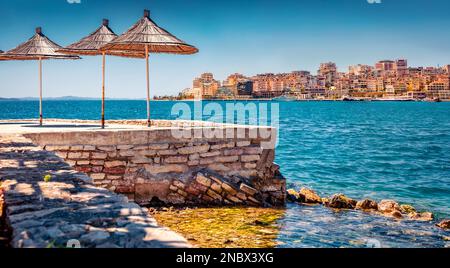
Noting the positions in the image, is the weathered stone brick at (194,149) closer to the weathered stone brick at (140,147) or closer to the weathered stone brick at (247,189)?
the weathered stone brick at (140,147)

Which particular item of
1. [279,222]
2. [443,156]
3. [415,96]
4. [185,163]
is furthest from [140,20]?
[415,96]

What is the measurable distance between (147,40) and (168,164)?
3.65 meters

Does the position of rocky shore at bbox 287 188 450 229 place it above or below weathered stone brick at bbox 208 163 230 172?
below

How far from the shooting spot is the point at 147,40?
11648 millimetres

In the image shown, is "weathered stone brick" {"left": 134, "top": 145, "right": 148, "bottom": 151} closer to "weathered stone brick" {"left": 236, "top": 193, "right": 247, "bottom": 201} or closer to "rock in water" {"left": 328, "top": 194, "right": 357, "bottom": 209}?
"weathered stone brick" {"left": 236, "top": 193, "right": 247, "bottom": 201}

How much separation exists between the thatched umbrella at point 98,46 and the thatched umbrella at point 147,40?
97 centimetres

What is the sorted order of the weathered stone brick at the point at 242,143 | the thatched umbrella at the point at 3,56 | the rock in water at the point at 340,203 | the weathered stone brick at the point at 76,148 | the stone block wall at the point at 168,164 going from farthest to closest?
the thatched umbrella at the point at 3,56 → the rock in water at the point at 340,203 → the weathered stone brick at the point at 242,143 → the stone block wall at the point at 168,164 → the weathered stone brick at the point at 76,148

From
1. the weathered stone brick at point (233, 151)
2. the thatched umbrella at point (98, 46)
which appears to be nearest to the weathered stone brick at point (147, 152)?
the weathered stone brick at point (233, 151)

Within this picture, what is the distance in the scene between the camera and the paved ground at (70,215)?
3.08 m

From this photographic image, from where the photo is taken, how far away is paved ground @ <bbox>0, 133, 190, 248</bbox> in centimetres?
308

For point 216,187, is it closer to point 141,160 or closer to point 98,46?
point 141,160

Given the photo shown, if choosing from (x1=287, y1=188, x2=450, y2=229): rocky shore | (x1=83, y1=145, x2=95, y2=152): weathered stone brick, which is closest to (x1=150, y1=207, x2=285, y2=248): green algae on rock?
(x1=287, y1=188, x2=450, y2=229): rocky shore

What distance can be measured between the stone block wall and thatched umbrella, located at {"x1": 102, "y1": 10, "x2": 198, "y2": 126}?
2.29 m
